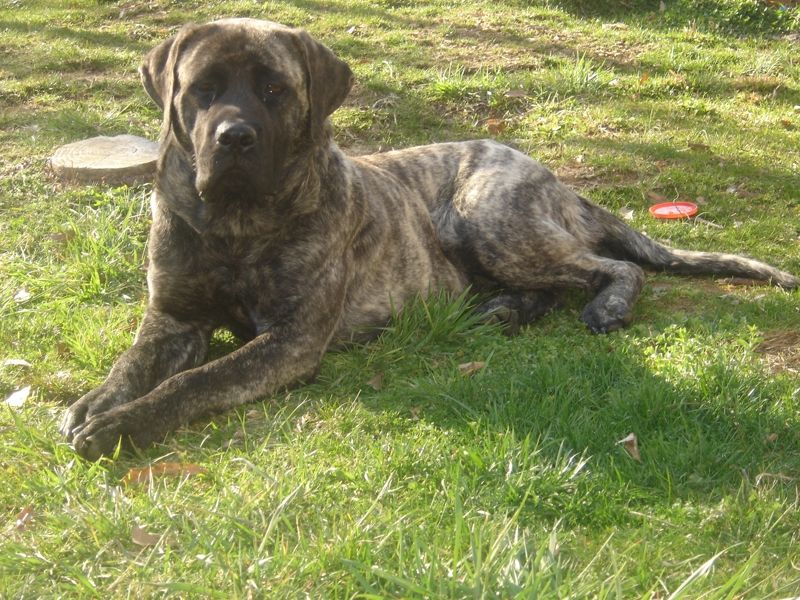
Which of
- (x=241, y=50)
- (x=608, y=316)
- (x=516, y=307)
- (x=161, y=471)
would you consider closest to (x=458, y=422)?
(x=161, y=471)

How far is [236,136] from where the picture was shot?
12.2 feet

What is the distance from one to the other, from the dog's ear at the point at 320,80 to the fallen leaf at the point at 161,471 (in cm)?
160

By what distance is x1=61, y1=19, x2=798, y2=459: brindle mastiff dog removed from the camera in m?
3.78

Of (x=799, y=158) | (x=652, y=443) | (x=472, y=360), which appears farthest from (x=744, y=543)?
(x=799, y=158)

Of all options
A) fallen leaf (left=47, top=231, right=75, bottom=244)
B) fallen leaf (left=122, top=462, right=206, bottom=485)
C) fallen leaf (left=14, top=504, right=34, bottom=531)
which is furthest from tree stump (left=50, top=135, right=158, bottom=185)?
fallen leaf (left=14, top=504, right=34, bottom=531)

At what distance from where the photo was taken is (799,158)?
6.90 m

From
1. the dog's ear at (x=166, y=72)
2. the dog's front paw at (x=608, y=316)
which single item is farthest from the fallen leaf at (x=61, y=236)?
the dog's front paw at (x=608, y=316)

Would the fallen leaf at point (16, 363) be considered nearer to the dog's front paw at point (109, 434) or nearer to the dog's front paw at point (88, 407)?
the dog's front paw at point (88, 407)

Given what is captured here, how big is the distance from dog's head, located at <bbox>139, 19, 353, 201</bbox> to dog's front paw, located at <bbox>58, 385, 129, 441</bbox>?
88 cm

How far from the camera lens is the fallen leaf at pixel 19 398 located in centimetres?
388

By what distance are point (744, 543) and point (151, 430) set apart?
6.75 feet

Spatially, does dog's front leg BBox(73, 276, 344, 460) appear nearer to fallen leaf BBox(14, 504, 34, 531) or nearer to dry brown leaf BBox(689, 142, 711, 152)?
fallen leaf BBox(14, 504, 34, 531)

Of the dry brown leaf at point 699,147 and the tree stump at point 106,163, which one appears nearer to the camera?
the tree stump at point 106,163

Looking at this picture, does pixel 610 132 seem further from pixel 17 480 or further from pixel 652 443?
pixel 17 480
